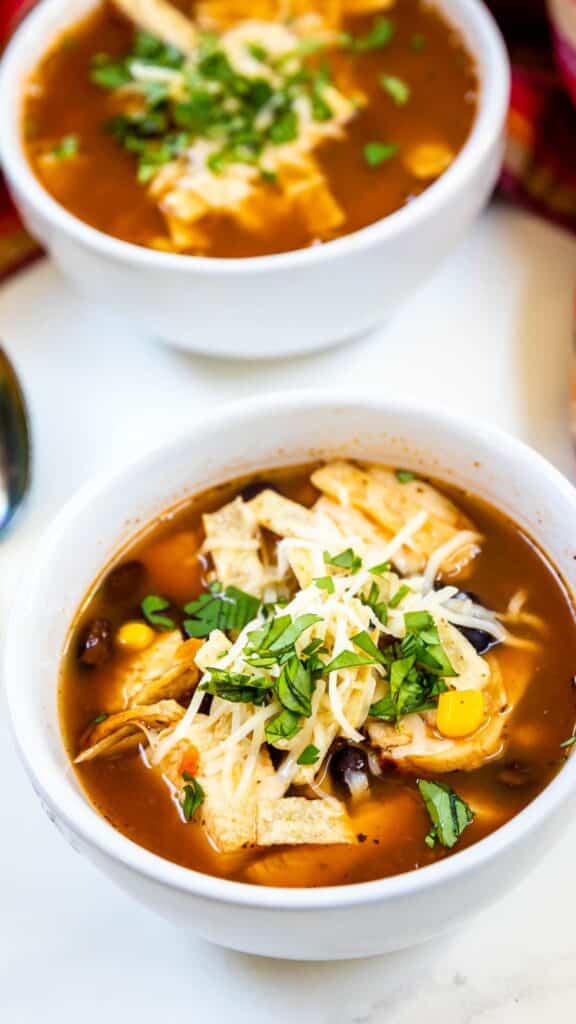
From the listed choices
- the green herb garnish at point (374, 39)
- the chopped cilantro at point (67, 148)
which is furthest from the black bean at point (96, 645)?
the green herb garnish at point (374, 39)

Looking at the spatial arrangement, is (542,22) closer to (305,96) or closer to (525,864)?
(305,96)

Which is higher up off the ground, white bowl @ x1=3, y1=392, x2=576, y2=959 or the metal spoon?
white bowl @ x1=3, y1=392, x2=576, y2=959

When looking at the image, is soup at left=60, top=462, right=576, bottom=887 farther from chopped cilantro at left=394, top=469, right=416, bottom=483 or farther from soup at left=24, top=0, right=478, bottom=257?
soup at left=24, top=0, right=478, bottom=257

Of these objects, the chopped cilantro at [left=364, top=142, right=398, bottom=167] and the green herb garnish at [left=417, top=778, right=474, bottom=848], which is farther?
the chopped cilantro at [left=364, top=142, right=398, bottom=167]

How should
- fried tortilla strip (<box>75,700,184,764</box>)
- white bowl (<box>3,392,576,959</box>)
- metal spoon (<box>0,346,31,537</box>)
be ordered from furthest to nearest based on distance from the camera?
metal spoon (<box>0,346,31,537</box>) → fried tortilla strip (<box>75,700,184,764</box>) → white bowl (<box>3,392,576,959</box>)

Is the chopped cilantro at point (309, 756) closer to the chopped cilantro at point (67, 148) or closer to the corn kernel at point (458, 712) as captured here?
the corn kernel at point (458, 712)

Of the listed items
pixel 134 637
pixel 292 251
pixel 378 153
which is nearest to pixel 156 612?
pixel 134 637

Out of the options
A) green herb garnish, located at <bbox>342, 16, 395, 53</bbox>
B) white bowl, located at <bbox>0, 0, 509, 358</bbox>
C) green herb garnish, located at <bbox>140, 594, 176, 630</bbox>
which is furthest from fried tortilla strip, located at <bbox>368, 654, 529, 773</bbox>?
green herb garnish, located at <bbox>342, 16, 395, 53</bbox>
